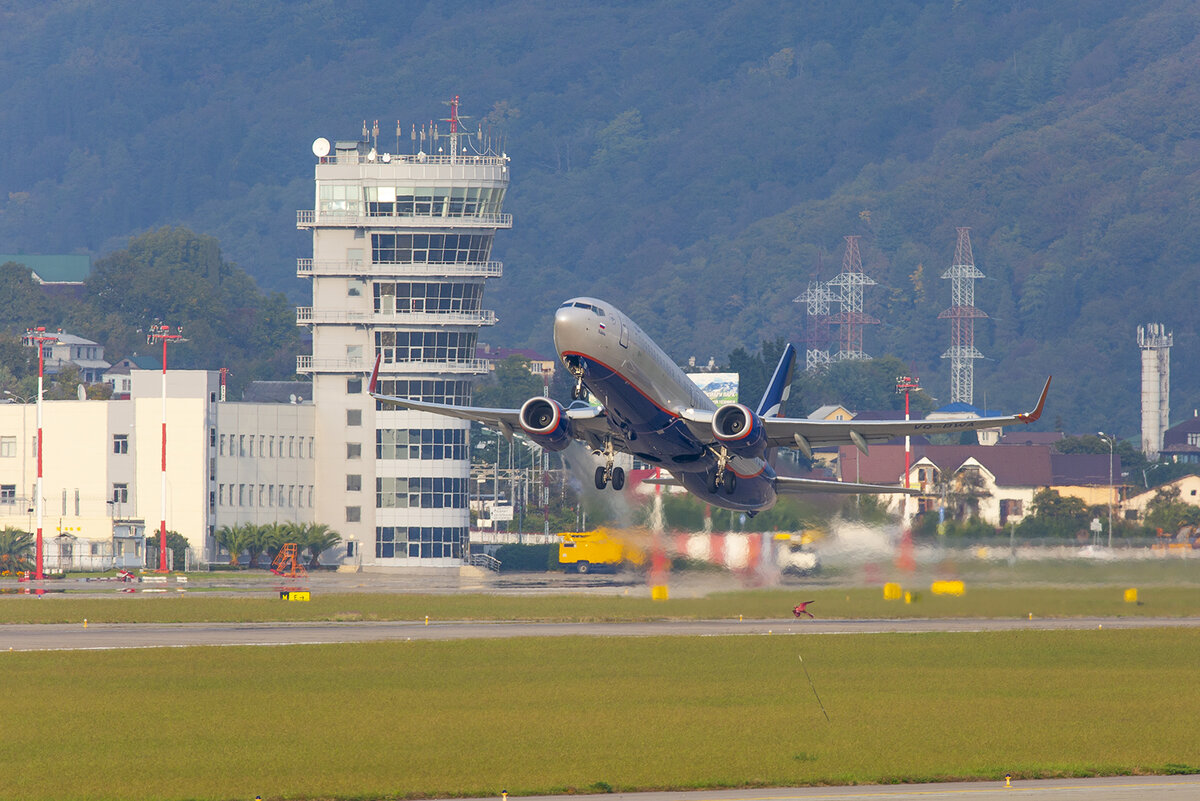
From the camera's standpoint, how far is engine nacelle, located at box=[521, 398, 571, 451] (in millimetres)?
58812

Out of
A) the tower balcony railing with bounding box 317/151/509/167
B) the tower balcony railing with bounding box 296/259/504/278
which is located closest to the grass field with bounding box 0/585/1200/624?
the tower balcony railing with bounding box 296/259/504/278

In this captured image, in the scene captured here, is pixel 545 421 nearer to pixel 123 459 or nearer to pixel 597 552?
pixel 597 552

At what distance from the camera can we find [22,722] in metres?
47.8

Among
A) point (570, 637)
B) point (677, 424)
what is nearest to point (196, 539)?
point (570, 637)

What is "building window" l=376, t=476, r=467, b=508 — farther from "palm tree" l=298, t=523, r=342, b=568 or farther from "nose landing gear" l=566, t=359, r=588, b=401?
"nose landing gear" l=566, t=359, r=588, b=401

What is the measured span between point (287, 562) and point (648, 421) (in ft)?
300

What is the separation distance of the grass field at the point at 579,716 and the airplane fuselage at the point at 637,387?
6.86 meters

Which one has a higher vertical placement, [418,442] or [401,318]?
[401,318]

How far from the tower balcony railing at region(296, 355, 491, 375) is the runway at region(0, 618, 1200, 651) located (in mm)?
77300

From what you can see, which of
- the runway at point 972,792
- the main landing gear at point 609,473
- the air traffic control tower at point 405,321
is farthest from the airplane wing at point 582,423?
the air traffic control tower at point 405,321

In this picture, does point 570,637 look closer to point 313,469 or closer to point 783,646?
point 783,646

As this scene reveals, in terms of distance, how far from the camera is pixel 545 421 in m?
59.0

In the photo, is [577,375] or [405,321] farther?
[405,321]

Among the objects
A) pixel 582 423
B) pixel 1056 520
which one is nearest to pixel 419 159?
pixel 1056 520
